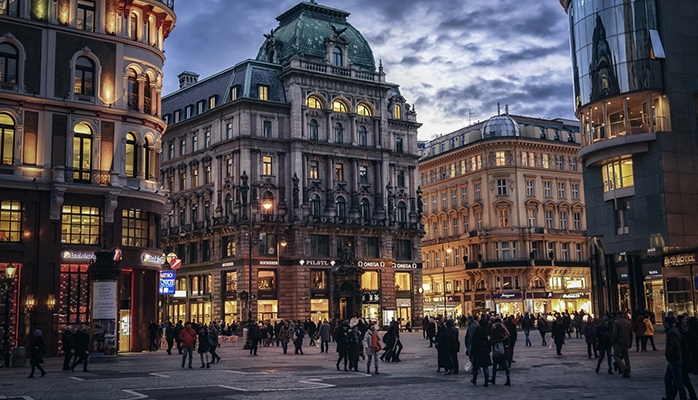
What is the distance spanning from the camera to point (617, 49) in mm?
50344

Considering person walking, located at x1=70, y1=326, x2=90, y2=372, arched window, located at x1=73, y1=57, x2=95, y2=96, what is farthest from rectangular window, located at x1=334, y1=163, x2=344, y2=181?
person walking, located at x1=70, y1=326, x2=90, y2=372

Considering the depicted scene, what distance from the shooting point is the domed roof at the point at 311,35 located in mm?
82312

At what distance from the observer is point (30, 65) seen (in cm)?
4072

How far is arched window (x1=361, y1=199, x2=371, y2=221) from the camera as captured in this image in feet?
269

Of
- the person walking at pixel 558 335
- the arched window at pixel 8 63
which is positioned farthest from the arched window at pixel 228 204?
the person walking at pixel 558 335

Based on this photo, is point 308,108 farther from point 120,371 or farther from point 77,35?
point 120,371

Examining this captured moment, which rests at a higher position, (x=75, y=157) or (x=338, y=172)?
(x=338, y=172)

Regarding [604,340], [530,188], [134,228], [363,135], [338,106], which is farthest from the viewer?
[530,188]

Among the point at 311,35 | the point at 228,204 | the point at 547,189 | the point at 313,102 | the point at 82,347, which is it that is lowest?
the point at 82,347

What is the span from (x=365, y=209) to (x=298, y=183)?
876cm

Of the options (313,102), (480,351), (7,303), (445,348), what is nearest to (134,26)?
(7,303)

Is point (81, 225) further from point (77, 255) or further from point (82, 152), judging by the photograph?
point (82, 152)

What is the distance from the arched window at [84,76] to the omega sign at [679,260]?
3670 cm

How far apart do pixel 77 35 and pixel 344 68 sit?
4240 centimetres
